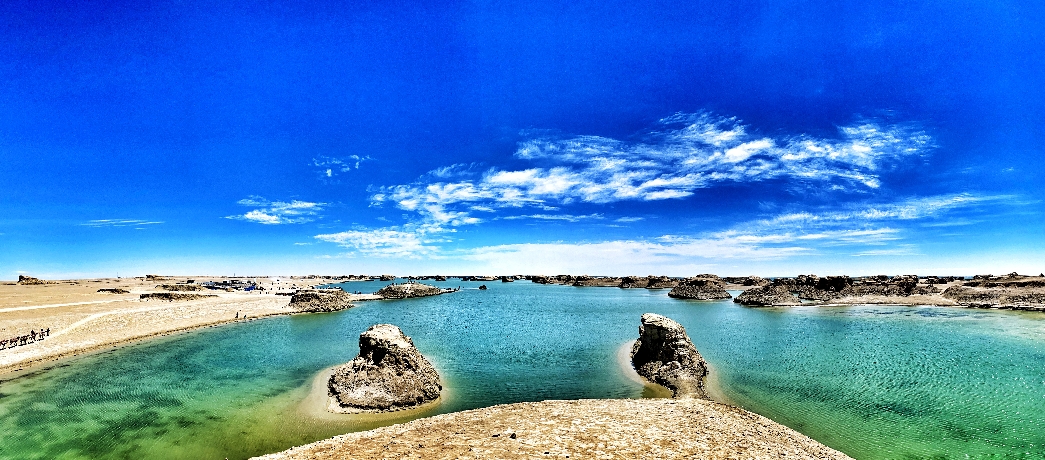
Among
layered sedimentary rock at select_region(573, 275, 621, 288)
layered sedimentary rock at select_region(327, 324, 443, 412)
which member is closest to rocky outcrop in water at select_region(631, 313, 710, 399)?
layered sedimentary rock at select_region(327, 324, 443, 412)

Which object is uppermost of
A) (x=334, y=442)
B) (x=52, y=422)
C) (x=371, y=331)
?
(x=371, y=331)

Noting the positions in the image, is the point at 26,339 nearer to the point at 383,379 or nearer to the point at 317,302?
the point at 317,302

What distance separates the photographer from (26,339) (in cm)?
3105

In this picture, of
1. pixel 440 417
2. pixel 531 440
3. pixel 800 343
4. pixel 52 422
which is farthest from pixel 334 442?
pixel 800 343

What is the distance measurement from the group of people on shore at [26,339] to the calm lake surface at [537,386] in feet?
22.0

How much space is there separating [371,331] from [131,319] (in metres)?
44.3

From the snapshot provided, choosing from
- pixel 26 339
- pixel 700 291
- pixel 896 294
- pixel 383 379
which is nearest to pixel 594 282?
pixel 700 291

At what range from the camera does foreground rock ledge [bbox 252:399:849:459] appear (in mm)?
10648

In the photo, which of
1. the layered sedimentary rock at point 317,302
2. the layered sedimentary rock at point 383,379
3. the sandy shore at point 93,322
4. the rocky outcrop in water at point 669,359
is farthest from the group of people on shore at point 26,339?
the rocky outcrop in water at point 669,359

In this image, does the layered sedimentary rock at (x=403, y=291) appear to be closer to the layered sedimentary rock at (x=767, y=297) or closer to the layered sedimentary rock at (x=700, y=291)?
the layered sedimentary rock at (x=700, y=291)

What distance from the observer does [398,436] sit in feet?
40.8

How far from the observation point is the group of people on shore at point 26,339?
29344 millimetres

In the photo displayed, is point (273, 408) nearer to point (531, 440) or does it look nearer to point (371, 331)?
point (371, 331)

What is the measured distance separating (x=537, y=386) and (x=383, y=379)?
806 cm
